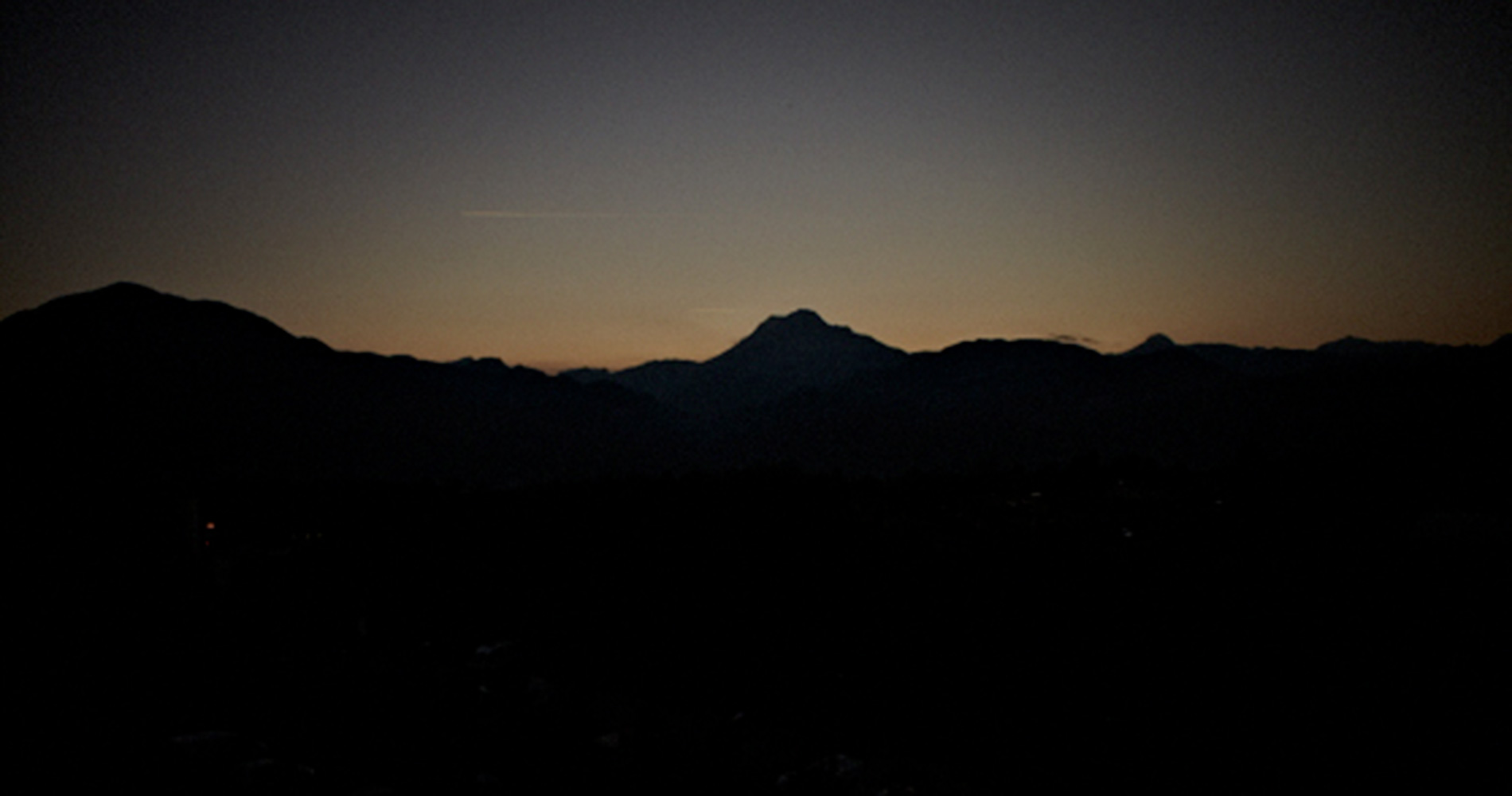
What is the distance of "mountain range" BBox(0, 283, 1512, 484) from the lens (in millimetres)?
89000

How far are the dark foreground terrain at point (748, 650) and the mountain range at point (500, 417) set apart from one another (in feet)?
158

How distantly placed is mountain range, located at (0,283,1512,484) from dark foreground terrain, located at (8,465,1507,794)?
158 feet

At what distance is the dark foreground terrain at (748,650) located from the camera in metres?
7.30

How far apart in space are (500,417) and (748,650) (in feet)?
518

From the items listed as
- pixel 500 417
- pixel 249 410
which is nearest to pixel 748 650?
pixel 249 410

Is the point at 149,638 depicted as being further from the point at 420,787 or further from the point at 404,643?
the point at 420,787

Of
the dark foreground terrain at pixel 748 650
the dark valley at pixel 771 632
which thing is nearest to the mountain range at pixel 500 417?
the dark valley at pixel 771 632

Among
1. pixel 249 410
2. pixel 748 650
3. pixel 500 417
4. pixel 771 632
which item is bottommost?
pixel 748 650

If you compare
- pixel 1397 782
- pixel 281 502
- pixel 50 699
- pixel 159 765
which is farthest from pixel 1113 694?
pixel 281 502

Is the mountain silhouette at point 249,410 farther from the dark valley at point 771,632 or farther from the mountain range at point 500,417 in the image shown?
the dark valley at point 771,632

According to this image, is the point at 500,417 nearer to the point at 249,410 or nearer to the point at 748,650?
the point at 249,410

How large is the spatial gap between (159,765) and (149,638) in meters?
4.73

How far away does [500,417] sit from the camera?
157500mm

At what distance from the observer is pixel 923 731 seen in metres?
8.61
